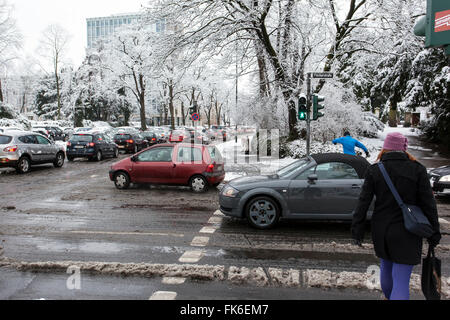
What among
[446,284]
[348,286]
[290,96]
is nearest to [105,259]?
[348,286]

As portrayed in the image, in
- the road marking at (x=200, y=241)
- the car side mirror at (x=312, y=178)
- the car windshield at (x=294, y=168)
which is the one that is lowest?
the road marking at (x=200, y=241)

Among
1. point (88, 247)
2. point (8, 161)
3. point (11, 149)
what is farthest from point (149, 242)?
point (11, 149)

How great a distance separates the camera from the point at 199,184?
11094 millimetres

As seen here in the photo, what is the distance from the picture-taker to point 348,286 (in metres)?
4.34

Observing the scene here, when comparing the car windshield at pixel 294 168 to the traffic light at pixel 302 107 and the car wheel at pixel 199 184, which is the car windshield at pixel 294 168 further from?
the traffic light at pixel 302 107

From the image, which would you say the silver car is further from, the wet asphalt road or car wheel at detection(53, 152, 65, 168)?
the wet asphalt road

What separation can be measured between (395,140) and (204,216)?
5.36 m

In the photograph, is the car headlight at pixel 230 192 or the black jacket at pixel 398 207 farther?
the car headlight at pixel 230 192

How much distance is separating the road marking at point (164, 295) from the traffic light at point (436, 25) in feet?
14.5

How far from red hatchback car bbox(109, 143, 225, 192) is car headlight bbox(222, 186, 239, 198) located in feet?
12.2

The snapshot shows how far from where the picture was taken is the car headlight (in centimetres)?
709

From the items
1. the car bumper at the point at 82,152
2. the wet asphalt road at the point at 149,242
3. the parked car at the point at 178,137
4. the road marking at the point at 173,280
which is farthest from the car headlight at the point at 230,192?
the parked car at the point at 178,137

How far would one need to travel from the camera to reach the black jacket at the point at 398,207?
3146mm
